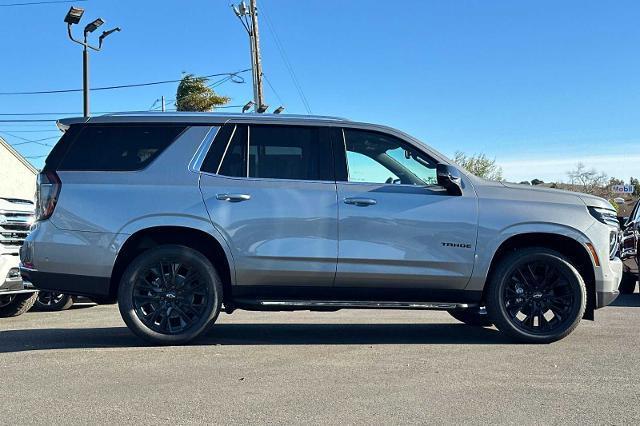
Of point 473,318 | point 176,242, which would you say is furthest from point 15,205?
point 473,318

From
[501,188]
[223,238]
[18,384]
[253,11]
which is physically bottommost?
[18,384]

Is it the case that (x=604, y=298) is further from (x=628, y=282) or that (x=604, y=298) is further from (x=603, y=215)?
(x=628, y=282)

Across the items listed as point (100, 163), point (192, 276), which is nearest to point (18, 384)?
point (192, 276)

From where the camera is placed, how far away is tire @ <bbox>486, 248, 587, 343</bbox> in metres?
6.09

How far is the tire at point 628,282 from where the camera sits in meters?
11.4

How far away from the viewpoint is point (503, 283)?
609cm

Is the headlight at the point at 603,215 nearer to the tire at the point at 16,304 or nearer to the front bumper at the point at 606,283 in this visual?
the front bumper at the point at 606,283

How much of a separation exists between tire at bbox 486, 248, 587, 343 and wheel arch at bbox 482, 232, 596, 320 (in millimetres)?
103

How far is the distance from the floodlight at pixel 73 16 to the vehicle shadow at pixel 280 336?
11.1 m

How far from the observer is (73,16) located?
16438 mm

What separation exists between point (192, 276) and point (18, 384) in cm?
168

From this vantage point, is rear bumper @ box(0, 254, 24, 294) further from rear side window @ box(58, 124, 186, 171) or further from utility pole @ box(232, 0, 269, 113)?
utility pole @ box(232, 0, 269, 113)

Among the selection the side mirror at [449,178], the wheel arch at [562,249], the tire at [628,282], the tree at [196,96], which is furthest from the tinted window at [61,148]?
the tree at [196,96]

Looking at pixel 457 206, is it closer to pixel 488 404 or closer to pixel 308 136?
pixel 308 136
